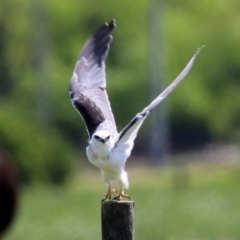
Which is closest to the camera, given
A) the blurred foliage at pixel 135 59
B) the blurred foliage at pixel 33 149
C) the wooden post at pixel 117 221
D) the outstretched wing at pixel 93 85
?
the wooden post at pixel 117 221

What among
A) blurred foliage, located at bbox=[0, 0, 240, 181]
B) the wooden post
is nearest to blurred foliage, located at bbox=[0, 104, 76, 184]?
blurred foliage, located at bbox=[0, 0, 240, 181]

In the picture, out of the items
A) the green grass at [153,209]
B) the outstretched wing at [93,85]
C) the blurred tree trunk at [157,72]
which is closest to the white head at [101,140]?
the outstretched wing at [93,85]

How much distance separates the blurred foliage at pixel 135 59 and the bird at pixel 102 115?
1103 inches

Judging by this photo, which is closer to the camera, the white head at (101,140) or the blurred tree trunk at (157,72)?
the white head at (101,140)

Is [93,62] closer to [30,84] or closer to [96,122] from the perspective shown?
[96,122]

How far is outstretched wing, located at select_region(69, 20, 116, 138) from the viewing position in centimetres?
675

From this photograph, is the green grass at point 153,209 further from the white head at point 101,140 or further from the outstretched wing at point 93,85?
the white head at point 101,140

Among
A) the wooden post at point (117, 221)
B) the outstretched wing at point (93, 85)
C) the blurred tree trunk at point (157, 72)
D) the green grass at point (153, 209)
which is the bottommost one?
the wooden post at point (117, 221)

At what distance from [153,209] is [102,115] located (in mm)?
9502

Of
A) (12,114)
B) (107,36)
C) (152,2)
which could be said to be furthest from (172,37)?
(107,36)

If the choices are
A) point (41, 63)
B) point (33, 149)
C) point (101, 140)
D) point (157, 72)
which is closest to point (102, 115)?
point (101, 140)

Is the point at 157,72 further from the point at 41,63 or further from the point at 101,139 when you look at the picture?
the point at 101,139

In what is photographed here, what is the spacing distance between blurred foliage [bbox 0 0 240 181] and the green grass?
1275cm

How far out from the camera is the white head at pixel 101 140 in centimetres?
603
